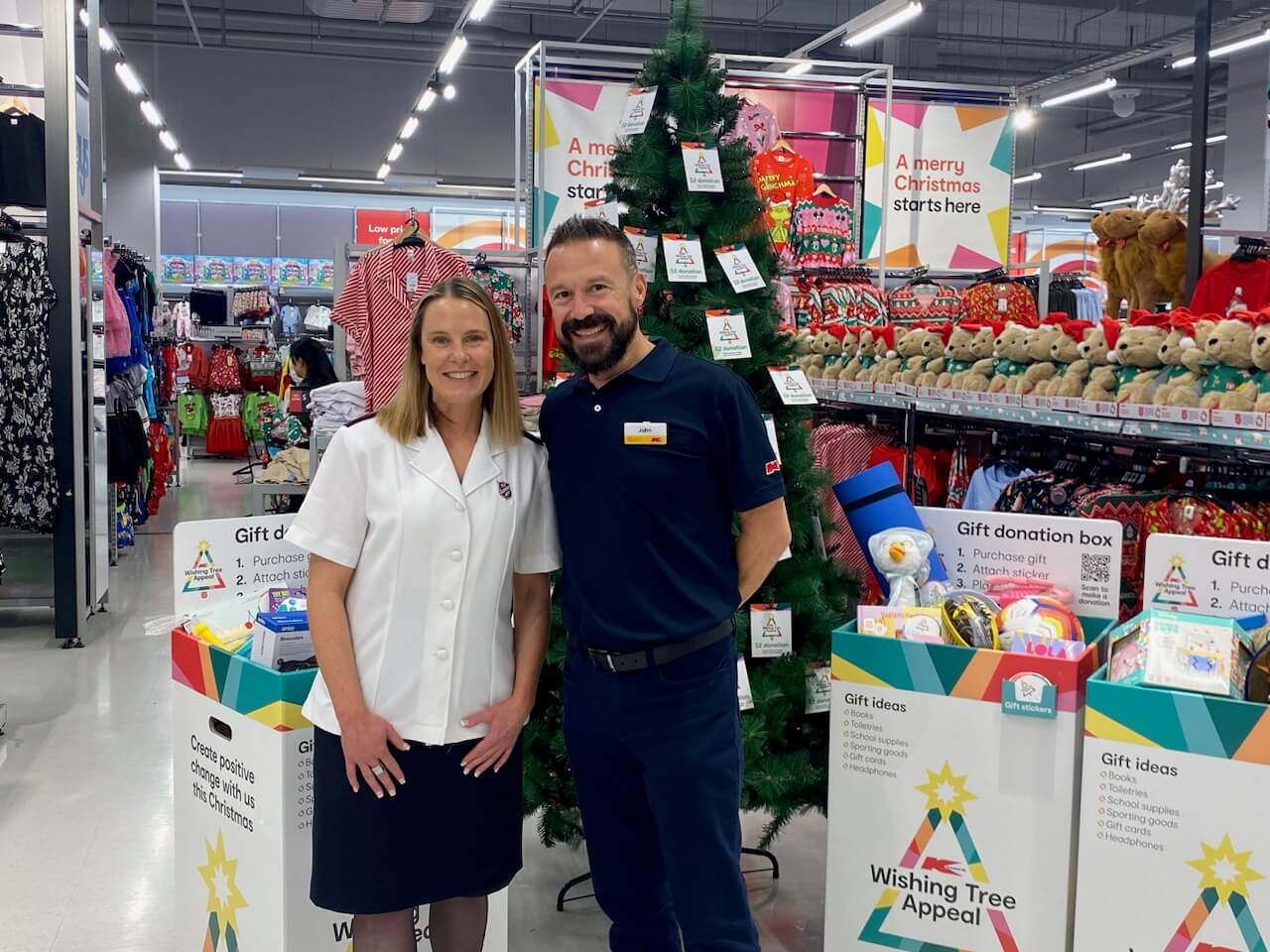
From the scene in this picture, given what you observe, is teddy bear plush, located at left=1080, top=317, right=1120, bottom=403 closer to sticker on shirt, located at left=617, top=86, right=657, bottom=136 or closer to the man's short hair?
sticker on shirt, located at left=617, top=86, right=657, bottom=136

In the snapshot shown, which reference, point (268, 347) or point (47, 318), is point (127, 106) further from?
point (47, 318)

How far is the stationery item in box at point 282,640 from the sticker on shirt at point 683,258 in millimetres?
1216

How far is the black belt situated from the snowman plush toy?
635 mm

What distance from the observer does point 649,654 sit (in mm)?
2172

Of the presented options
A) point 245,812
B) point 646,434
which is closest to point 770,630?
point 646,434

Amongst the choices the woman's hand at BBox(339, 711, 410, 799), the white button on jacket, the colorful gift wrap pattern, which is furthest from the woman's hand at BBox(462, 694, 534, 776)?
the colorful gift wrap pattern

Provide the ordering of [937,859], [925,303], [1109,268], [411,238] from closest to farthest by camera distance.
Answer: [937,859] < [411,238] < [925,303] < [1109,268]

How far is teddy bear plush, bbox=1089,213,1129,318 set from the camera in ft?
22.5

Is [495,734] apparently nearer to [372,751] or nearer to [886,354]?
[372,751]

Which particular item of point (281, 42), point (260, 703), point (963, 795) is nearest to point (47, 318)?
point (260, 703)

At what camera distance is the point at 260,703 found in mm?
2352

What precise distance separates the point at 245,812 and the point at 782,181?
4.67 meters

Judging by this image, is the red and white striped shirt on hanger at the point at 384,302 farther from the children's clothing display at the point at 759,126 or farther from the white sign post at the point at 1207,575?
the white sign post at the point at 1207,575

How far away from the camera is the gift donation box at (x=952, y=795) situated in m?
2.38
